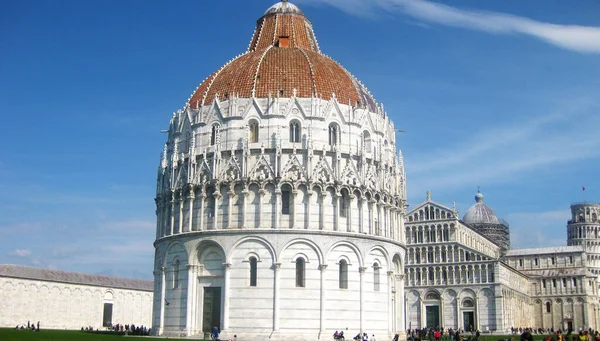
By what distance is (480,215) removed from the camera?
126 metres

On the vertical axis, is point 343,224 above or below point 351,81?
below

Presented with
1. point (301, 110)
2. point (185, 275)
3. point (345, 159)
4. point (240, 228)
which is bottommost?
point (185, 275)

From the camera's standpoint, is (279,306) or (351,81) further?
(351,81)

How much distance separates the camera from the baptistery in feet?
157

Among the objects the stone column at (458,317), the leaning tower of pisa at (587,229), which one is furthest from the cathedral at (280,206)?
the leaning tower of pisa at (587,229)

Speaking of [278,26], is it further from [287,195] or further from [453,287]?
[453,287]

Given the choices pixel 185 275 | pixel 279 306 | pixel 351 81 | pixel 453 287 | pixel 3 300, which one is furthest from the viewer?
pixel 453 287

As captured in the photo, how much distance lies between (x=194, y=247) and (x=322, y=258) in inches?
363

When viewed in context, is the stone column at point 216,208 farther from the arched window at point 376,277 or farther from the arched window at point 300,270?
the arched window at point 376,277

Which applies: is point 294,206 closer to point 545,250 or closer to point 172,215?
point 172,215

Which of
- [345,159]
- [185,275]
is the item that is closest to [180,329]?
[185,275]

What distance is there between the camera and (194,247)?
49875 mm

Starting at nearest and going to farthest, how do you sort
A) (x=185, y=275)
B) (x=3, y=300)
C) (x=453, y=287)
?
(x=185, y=275) < (x=3, y=300) < (x=453, y=287)

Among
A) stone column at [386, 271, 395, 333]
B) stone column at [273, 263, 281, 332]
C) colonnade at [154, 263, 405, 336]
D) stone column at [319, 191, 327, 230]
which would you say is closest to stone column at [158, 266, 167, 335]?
colonnade at [154, 263, 405, 336]
